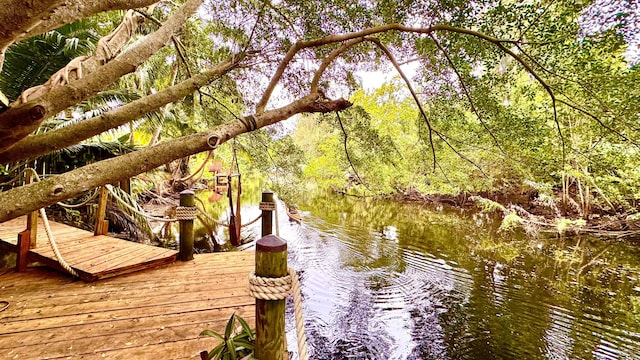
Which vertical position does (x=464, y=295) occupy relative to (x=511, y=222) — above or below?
below

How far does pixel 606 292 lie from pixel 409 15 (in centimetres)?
645

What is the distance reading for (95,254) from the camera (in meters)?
3.46

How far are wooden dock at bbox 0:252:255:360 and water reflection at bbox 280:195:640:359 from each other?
5.97ft

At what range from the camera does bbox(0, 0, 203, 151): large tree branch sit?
5.87ft

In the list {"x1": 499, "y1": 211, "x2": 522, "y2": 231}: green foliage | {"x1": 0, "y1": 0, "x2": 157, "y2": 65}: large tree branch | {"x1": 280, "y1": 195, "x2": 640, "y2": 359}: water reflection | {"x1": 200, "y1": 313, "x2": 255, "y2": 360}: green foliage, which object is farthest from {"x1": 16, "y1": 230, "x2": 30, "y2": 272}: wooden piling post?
{"x1": 499, "y1": 211, "x2": 522, "y2": 231}: green foliage

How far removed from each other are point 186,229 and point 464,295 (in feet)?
16.2

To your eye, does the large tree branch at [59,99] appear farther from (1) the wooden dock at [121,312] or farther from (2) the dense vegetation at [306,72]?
(1) the wooden dock at [121,312]

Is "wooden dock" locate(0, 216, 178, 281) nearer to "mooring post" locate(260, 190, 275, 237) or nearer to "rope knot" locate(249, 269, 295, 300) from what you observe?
"mooring post" locate(260, 190, 275, 237)

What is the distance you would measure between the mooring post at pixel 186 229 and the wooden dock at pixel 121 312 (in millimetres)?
242

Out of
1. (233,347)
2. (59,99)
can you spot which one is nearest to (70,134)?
(59,99)

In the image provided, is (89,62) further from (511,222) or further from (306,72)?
(511,222)

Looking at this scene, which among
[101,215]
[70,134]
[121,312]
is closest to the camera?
[70,134]

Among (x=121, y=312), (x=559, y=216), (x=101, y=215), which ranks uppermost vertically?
(x=101, y=215)

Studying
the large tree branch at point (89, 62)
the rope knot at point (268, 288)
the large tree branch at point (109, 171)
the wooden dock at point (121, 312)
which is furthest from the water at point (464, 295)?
the large tree branch at point (89, 62)
